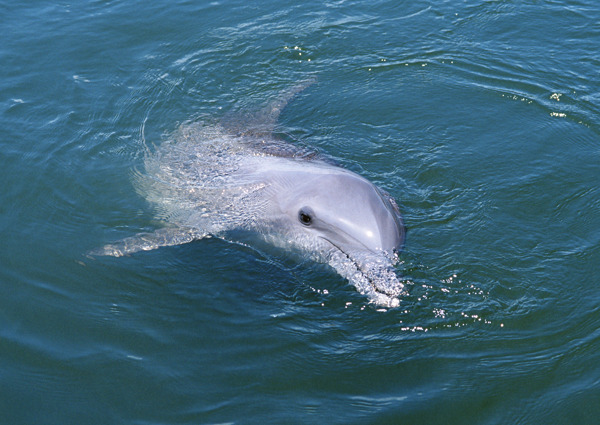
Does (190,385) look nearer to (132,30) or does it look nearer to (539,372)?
(539,372)

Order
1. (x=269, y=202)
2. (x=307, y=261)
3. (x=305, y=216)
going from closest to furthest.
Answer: (x=305, y=216)
(x=307, y=261)
(x=269, y=202)

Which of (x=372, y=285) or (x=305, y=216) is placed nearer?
(x=372, y=285)

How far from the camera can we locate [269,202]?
8.73 meters

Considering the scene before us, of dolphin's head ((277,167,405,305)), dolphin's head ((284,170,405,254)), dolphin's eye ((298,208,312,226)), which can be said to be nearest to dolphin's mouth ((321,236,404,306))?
dolphin's head ((277,167,405,305))

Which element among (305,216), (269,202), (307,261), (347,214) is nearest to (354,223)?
(347,214)

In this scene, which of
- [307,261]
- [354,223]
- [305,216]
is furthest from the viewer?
[307,261]

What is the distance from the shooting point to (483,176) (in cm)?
978

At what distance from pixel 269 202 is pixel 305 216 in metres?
0.72

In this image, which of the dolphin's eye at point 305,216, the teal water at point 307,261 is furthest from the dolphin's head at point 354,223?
the teal water at point 307,261

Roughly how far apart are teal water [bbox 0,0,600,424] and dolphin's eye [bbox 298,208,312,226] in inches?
22.6

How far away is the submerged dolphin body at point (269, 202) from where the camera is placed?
25.6 ft

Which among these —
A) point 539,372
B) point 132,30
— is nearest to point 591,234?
point 539,372

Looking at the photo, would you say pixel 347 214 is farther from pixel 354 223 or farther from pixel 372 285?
pixel 372 285

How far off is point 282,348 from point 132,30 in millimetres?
9400
